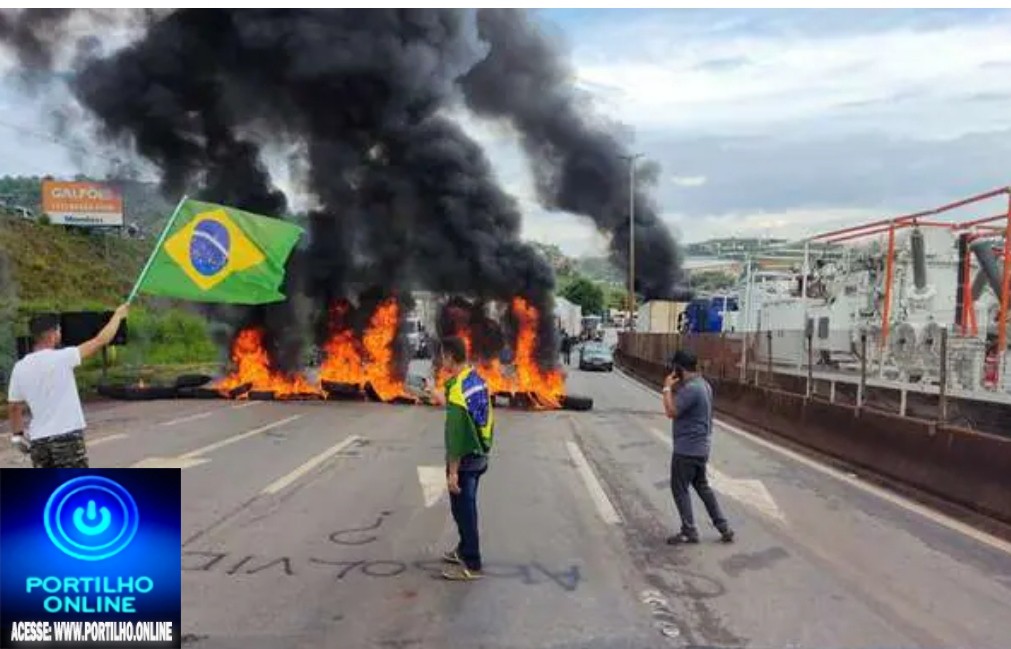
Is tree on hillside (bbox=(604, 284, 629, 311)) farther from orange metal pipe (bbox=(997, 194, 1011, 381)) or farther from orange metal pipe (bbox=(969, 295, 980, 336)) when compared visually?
orange metal pipe (bbox=(997, 194, 1011, 381))

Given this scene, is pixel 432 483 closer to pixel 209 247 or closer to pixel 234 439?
pixel 209 247

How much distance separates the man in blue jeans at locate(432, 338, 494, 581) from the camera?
647 cm

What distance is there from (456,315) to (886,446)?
14.2m

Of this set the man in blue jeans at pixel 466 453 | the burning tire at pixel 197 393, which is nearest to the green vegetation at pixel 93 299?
the burning tire at pixel 197 393

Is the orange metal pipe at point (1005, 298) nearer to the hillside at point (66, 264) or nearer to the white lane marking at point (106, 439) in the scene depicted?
the white lane marking at point (106, 439)

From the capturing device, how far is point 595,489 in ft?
33.5

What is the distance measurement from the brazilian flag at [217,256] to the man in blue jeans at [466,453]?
92.1 inches

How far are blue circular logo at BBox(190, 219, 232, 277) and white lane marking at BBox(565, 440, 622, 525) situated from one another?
12.7ft

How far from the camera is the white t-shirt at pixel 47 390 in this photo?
19.3ft

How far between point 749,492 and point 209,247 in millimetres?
5930

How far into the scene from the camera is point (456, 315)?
24344 millimetres

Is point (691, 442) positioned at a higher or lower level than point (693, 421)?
lower

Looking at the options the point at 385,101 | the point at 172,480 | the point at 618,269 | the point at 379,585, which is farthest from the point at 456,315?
the point at 618,269

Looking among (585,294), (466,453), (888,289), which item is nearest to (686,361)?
(466,453)
